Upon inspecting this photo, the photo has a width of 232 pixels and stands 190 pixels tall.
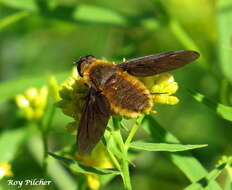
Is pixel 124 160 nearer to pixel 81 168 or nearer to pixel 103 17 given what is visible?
pixel 81 168

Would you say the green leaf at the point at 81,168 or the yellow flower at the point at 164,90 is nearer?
the green leaf at the point at 81,168

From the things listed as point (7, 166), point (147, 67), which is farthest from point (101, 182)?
point (147, 67)

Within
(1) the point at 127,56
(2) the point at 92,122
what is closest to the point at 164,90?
(2) the point at 92,122

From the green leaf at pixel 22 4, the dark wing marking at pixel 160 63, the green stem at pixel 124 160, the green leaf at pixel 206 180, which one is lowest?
the green leaf at pixel 206 180

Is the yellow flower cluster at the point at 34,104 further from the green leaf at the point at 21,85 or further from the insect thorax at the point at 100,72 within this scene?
the insect thorax at the point at 100,72

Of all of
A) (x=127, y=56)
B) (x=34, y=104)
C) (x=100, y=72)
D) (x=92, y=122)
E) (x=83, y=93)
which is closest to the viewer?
(x=92, y=122)

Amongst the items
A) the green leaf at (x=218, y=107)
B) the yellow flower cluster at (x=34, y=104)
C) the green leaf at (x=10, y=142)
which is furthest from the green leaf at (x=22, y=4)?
the green leaf at (x=218, y=107)

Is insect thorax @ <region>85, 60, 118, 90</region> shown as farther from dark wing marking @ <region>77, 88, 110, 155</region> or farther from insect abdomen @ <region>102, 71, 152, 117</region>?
dark wing marking @ <region>77, 88, 110, 155</region>

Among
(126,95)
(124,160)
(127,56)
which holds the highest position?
(127,56)
